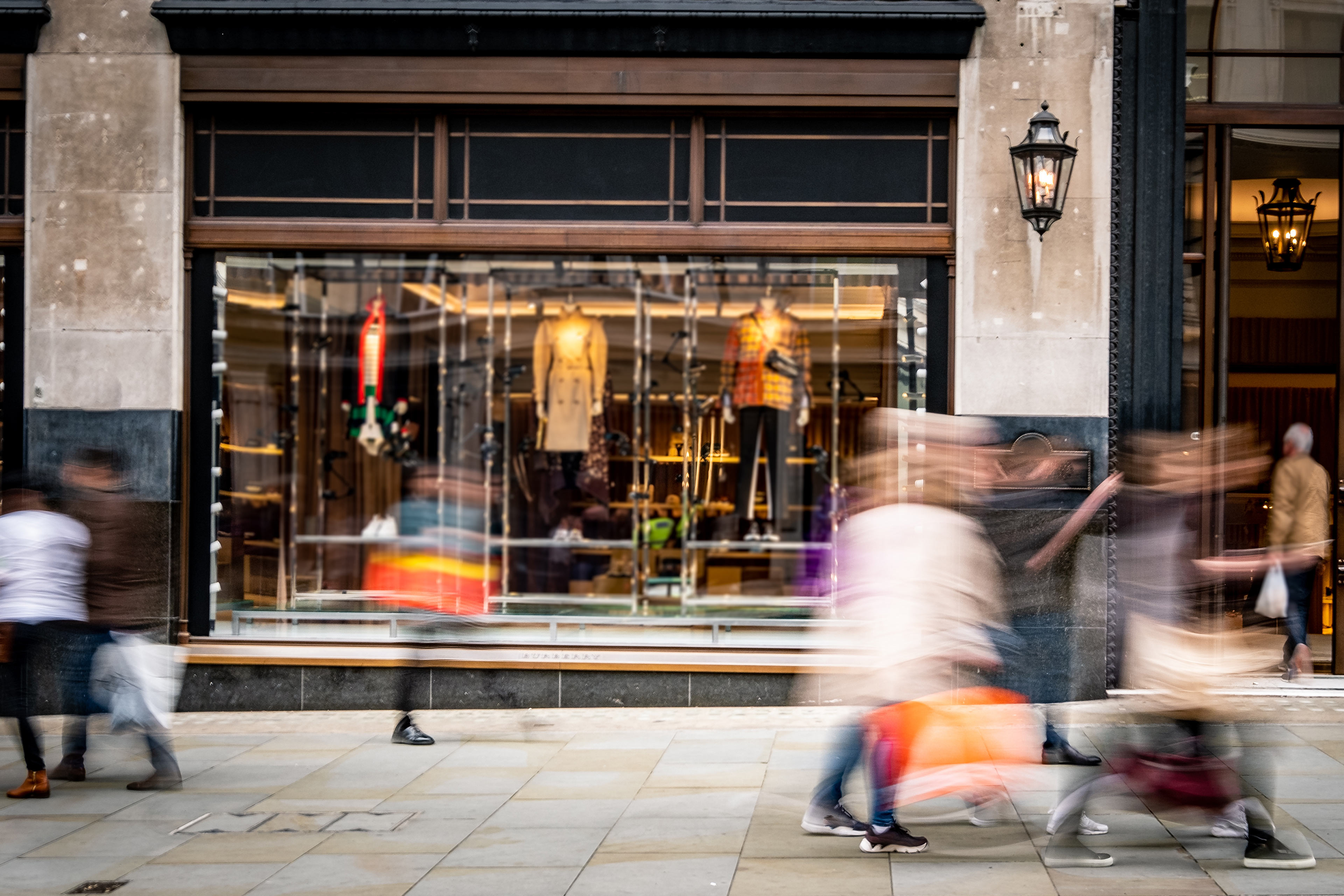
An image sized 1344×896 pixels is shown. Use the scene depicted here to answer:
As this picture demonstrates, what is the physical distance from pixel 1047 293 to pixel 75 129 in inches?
295

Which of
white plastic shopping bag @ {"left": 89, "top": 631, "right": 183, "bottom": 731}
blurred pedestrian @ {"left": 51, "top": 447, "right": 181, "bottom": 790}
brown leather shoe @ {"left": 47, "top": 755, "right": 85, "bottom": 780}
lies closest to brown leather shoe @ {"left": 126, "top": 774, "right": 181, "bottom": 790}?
blurred pedestrian @ {"left": 51, "top": 447, "right": 181, "bottom": 790}

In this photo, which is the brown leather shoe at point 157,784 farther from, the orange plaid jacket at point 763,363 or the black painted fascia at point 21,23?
the orange plaid jacket at point 763,363

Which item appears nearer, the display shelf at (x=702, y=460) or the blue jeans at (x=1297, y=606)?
the blue jeans at (x=1297, y=606)

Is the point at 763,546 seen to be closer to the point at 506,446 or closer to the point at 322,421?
the point at 506,446

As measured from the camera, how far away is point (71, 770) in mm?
7781

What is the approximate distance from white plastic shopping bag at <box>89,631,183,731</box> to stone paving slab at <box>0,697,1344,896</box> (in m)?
0.42

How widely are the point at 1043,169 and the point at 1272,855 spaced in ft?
17.2

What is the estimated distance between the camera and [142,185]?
9.95 metres

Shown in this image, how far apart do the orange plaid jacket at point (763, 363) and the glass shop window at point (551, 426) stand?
2 cm

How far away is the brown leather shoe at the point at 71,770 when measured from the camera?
778cm

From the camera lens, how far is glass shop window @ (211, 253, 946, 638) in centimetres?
1112

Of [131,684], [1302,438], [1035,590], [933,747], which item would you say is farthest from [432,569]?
[1302,438]

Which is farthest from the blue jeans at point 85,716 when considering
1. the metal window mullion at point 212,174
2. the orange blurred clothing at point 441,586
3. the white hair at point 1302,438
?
the white hair at point 1302,438

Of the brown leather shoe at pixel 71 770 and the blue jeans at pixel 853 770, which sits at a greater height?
the blue jeans at pixel 853 770
